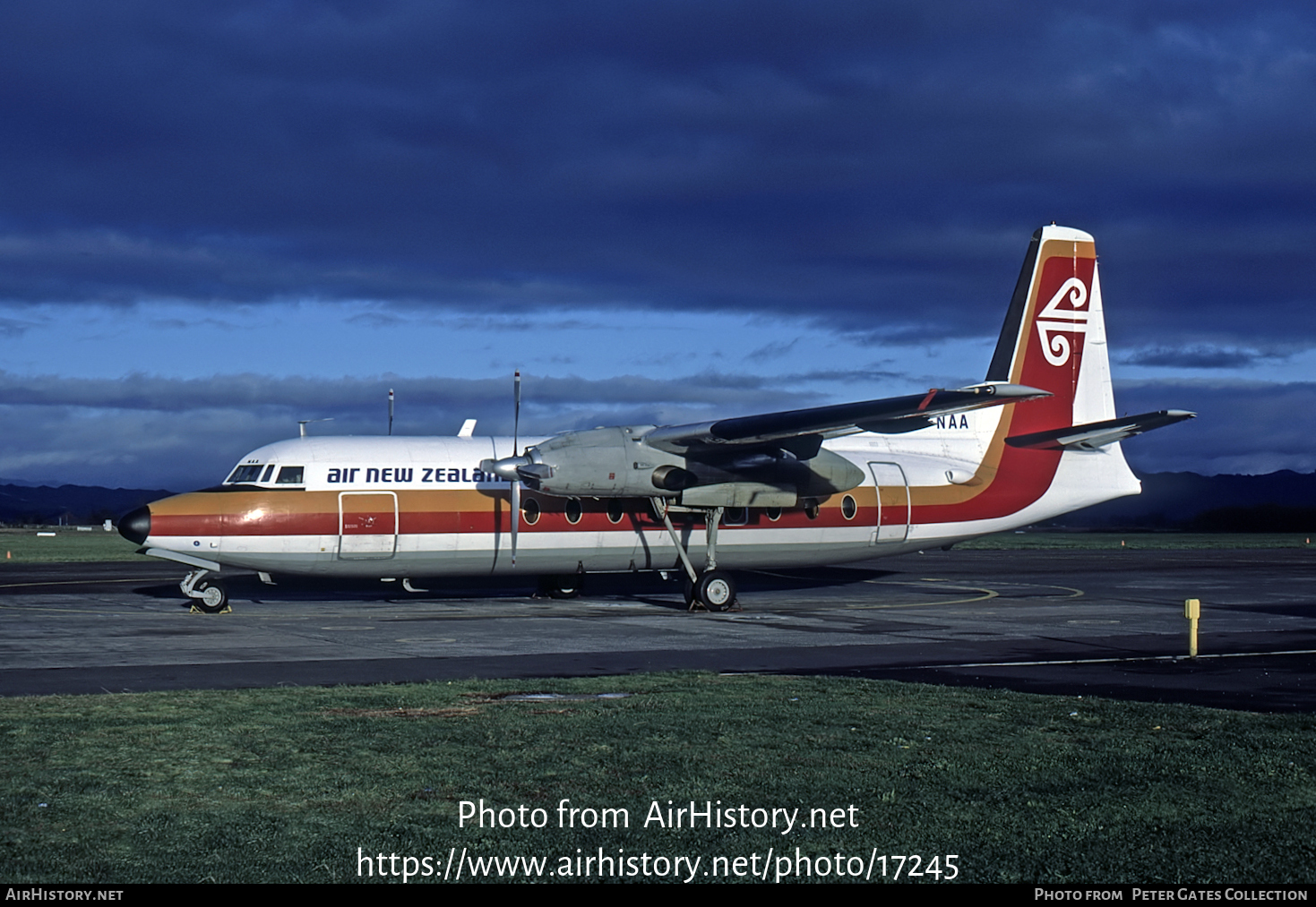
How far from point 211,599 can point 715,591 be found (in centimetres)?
1120

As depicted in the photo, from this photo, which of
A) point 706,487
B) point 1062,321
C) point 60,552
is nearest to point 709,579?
point 706,487

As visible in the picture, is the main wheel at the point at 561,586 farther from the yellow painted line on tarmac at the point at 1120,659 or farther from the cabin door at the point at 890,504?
the yellow painted line on tarmac at the point at 1120,659

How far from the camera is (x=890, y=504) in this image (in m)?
30.5

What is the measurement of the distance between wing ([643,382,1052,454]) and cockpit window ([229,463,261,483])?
867 cm

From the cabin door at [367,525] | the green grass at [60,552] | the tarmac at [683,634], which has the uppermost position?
the cabin door at [367,525]

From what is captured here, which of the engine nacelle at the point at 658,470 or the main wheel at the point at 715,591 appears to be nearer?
the engine nacelle at the point at 658,470

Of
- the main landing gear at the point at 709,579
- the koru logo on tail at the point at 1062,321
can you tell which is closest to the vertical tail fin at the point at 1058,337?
the koru logo on tail at the point at 1062,321

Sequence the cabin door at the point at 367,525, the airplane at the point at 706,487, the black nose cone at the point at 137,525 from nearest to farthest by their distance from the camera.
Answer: the black nose cone at the point at 137,525
the airplane at the point at 706,487
the cabin door at the point at 367,525

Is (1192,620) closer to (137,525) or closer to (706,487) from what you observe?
(706,487)

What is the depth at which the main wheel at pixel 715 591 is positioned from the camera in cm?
2756

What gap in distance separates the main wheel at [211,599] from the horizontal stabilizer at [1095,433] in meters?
20.2

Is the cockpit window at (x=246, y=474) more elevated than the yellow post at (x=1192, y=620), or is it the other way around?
the cockpit window at (x=246, y=474)

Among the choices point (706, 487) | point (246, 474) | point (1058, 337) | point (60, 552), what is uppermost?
point (1058, 337)
